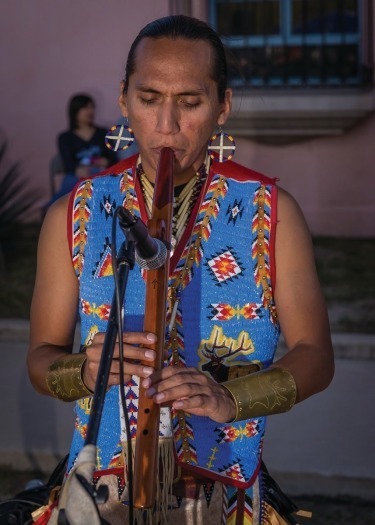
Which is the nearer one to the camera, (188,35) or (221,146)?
(188,35)

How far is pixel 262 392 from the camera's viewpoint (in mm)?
2264

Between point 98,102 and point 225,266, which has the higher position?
point 225,266

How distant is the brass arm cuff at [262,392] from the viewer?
2242 millimetres

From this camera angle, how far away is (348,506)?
514 centimetres

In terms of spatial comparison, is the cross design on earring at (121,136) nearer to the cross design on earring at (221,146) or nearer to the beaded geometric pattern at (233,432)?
the cross design on earring at (221,146)

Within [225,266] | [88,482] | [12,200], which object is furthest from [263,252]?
A: [12,200]

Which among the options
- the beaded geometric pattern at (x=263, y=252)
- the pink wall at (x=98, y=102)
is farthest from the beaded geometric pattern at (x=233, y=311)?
the pink wall at (x=98, y=102)

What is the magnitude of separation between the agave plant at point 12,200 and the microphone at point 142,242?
291 inches

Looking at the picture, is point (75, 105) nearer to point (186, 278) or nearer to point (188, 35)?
point (188, 35)

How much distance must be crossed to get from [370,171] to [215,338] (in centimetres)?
781

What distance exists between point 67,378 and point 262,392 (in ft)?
1.38

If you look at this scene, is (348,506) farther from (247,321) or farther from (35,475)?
(247,321)

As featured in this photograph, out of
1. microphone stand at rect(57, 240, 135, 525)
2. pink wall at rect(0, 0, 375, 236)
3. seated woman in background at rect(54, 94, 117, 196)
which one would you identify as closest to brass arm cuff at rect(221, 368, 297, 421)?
microphone stand at rect(57, 240, 135, 525)

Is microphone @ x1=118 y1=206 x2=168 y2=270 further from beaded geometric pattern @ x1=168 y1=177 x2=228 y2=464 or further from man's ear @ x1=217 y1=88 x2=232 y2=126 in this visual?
man's ear @ x1=217 y1=88 x2=232 y2=126
